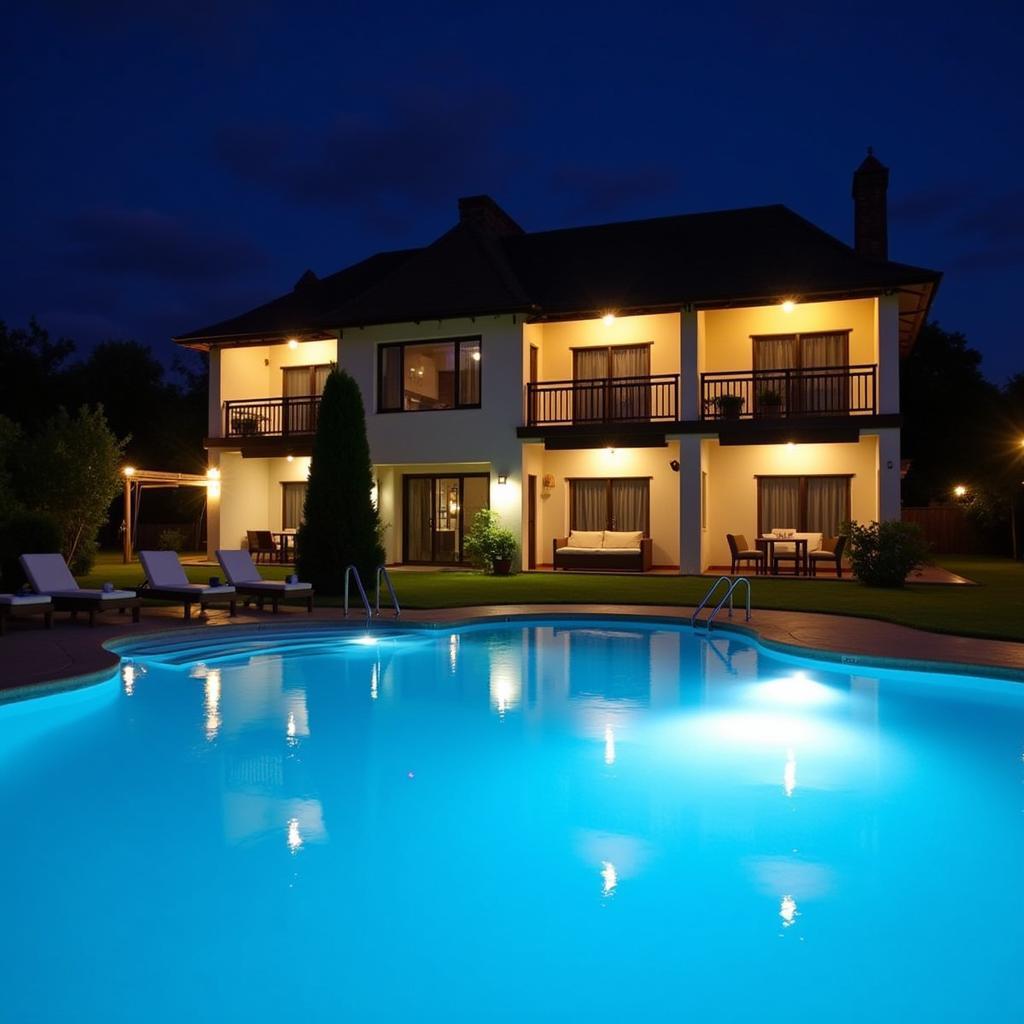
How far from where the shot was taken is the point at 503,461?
20.5 meters

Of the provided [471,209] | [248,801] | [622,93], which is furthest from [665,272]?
[622,93]

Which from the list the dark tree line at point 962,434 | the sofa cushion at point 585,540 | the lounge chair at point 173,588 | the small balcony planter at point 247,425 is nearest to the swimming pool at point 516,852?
the lounge chair at point 173,588

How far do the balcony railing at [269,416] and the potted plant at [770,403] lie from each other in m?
11.0

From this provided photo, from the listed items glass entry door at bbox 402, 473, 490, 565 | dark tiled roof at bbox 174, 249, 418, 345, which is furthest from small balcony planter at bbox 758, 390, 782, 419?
dark tiled roof at bbox 174, 249, 418, 345

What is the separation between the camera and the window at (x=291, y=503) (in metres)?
23.9

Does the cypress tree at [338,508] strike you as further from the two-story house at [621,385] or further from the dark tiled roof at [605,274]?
the dark tiled roof at [605,274]

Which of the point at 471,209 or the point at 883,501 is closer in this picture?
the point at 883,501

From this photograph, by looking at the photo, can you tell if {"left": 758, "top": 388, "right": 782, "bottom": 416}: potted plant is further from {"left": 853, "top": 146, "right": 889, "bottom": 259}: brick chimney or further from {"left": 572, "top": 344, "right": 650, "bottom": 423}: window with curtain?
{"left": 853, "top": 146, "right": 889, "bottom": 259}: brick chimney

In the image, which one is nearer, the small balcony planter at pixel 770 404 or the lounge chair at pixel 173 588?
the lounge chair at pixel 173 588

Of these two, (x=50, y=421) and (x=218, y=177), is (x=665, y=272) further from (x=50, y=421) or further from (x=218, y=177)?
(x=218, y=177)

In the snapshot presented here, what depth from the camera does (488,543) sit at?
19359 mm

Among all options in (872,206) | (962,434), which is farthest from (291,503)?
(962,434)

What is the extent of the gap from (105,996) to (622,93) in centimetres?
4823

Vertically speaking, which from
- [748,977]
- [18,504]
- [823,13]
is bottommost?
[748,977]
